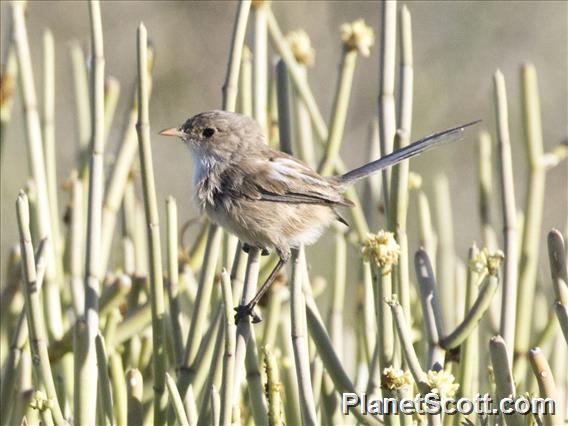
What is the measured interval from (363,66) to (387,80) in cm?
458

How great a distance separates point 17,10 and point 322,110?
13.8 ft

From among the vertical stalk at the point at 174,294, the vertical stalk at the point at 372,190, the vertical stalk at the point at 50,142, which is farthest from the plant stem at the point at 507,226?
the vertical stalk at the point at 50,142

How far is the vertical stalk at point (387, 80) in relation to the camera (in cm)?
253

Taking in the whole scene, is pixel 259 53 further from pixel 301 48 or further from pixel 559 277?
pixel 559 277

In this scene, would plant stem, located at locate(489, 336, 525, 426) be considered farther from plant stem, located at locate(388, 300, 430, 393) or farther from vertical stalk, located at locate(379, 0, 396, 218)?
vertical stalk, located at locate(379, 0, 396, 218)

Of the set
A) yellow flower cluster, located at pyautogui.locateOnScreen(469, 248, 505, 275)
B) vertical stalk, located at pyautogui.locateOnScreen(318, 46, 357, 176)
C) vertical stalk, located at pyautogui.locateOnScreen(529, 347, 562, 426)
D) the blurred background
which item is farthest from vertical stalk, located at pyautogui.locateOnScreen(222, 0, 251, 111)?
the blurred background

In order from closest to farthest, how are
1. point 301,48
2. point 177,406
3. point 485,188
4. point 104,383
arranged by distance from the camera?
point 177,406
point 104,383
point 485,188
point 301,48

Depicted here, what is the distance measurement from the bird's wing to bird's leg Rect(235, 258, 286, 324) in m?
0.24

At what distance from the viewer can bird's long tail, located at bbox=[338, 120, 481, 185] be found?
8.12 feet

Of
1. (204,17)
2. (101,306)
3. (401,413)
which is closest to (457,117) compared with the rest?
(204,17)

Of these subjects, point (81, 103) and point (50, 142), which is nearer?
point (50, 142)

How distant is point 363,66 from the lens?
23.1 feet

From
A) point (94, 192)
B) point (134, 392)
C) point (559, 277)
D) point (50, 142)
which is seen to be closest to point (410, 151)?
point (559, 277)

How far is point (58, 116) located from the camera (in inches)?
267
